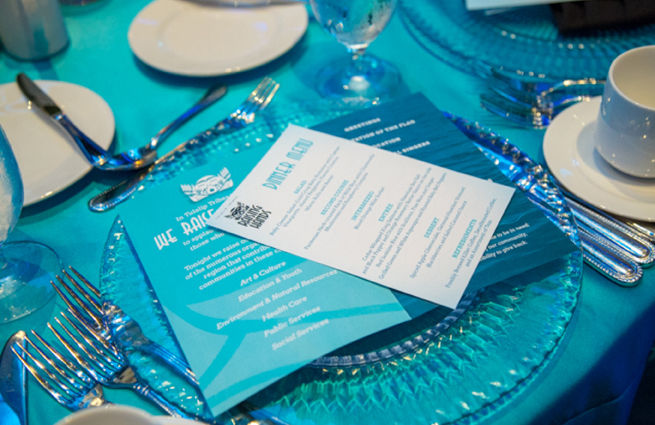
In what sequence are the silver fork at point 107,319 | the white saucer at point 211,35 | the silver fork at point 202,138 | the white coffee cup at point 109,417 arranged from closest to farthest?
the white coffee cup at point 109,417 < the silver fork at point 107,319 < the silver fork at point 202,138 < the white saucer at point 211,35

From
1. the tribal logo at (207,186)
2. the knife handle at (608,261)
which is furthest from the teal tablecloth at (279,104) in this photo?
the tribal logo at (207,186)

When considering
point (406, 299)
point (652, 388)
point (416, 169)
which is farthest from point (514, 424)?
point (652, 388)

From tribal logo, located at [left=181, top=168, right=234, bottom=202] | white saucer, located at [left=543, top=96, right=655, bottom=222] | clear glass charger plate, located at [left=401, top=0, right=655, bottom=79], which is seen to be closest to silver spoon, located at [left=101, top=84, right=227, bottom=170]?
tribal logo, located at [left=181, top=168, right=234, bottom=202]

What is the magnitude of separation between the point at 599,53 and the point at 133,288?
1.95 feet

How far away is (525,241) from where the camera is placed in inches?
15.6

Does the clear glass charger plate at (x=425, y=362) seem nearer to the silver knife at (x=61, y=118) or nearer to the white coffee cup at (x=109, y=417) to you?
the white coffee cup at (x=109, y=417)

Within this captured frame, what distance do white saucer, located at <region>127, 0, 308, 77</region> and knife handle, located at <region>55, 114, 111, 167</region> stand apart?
0.14m

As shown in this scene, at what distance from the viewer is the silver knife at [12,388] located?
14.4 inches

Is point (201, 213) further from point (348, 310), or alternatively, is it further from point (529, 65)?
point (529, 65)

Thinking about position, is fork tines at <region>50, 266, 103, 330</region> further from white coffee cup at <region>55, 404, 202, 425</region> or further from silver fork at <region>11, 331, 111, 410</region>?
white coffee cup at <region>55, 404, 202, 425</region>

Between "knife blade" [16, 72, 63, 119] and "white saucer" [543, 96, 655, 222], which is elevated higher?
"white saucer" [543, 96, 655, 222]

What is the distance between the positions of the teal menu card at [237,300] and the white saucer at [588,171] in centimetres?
22

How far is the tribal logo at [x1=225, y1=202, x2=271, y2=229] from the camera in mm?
431

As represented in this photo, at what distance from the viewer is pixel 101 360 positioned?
1.26 feet
